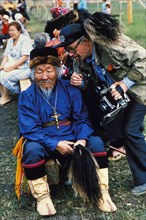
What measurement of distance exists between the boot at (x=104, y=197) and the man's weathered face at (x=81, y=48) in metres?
0.99

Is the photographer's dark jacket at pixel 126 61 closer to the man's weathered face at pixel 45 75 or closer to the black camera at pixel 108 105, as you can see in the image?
the black camera at pixel 108 105

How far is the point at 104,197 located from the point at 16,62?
13.6ft

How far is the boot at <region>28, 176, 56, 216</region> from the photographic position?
11.8ft

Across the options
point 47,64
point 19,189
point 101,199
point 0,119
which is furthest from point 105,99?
point 0,119

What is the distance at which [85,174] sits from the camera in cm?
348

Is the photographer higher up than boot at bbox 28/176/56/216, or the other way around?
the photographer

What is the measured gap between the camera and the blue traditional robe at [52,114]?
3721 mm

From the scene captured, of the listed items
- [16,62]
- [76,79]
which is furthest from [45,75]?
[16,62]

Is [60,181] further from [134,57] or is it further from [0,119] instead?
[0,119]

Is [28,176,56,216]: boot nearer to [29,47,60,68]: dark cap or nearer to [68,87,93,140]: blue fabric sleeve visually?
[68,87,93,140]: blue fabric sleeve

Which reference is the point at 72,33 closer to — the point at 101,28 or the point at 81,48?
the point at 81,48

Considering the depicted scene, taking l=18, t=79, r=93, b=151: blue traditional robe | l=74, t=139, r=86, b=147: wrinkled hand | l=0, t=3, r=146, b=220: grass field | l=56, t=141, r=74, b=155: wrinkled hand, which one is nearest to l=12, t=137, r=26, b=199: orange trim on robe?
l=18, t=79, r=93, b=151: blue traditional robe

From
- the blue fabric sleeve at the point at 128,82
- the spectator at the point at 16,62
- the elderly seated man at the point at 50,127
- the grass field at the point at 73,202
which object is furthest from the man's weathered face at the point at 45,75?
the spectator at the point at 16,62

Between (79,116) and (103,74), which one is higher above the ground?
(103,74)
